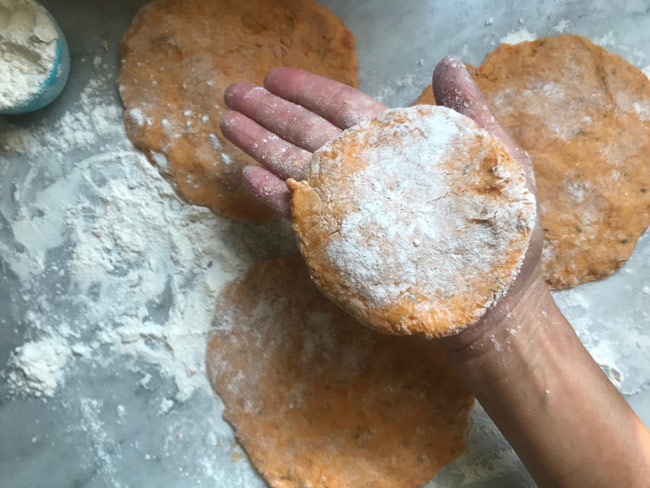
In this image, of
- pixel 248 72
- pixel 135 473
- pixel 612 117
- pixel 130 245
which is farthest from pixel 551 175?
pixel 135 473

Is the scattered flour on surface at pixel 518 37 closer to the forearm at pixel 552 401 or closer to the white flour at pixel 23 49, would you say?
the forearm at pixel 552 401

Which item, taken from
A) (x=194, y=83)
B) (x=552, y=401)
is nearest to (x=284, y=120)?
(x=194, y=83)

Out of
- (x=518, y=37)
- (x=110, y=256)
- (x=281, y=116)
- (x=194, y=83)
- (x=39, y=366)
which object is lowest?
(x=39, y=366)

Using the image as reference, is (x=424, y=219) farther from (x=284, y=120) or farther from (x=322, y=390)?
(x=322, y=390)

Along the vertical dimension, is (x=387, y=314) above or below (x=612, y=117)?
below

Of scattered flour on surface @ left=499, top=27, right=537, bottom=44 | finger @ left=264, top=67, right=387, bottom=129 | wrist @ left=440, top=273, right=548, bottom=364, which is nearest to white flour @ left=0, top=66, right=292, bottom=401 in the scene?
finger @ left=264, top=67, right=387, bottom=129

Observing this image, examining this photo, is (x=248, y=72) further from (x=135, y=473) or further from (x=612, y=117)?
(x=135, y=473)
